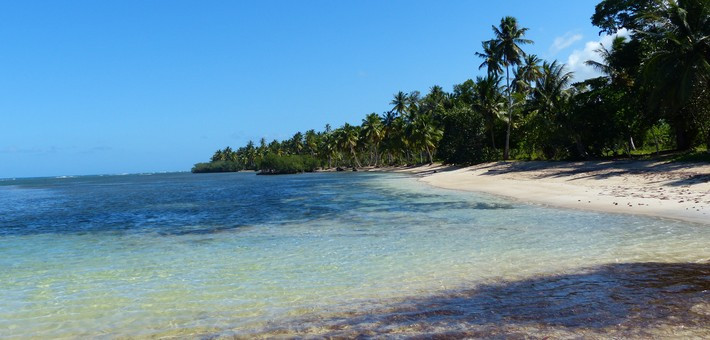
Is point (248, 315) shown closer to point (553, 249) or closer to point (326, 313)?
point (326, 313)

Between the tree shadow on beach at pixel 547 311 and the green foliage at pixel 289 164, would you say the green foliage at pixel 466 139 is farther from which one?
the green foliage at pixel 289 164

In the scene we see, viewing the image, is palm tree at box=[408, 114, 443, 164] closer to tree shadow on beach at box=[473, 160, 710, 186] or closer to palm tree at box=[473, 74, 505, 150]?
palm tree at box=[473, 74, 505, 150]

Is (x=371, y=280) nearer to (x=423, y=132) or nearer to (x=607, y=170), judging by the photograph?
(x=607, y=170)

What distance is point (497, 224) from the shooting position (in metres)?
16.2

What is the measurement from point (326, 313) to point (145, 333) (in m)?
2.62

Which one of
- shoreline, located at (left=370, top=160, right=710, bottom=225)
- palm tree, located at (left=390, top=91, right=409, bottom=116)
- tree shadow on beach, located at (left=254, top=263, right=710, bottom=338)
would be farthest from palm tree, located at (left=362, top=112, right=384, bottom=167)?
tree shadow on beach, located at (left=254, top=263, right=710, bottom=338)

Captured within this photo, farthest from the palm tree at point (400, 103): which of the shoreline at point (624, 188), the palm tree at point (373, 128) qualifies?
the shoreline at point (624, 188)

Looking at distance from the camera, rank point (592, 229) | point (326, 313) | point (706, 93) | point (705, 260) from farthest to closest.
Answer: point (706, 93) → point (592, 229) → point (705, 260) → point (326, 313)

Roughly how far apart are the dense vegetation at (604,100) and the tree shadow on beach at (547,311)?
25.6m

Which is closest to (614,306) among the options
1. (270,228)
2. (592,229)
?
(592,229)

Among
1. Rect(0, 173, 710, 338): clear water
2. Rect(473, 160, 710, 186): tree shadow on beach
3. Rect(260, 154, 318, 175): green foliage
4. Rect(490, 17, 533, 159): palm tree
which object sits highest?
Rect(490, 17, 533, 159): palm tree

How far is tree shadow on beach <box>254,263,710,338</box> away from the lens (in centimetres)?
561

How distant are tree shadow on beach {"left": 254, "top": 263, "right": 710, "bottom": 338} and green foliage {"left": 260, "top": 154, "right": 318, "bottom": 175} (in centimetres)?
11436

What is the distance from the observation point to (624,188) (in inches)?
918
